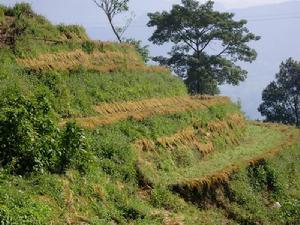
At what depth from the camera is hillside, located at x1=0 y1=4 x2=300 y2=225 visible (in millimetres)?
12594

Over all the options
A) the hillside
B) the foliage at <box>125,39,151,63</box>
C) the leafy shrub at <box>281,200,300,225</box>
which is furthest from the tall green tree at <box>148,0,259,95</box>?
the leafy shrub at <box>281,200,300,225</box>

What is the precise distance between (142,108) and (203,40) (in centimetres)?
2776

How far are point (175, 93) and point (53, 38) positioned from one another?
689 cm

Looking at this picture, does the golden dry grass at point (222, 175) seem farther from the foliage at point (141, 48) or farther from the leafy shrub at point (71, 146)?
the foliage at point (141, 48)

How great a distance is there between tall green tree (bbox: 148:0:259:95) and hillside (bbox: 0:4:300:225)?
17.7 metres

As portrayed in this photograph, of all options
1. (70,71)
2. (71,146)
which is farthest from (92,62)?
(71,146)

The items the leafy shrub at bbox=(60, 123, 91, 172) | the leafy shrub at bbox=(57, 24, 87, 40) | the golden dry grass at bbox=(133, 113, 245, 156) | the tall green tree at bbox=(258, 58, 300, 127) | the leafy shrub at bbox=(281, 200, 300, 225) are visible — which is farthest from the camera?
the tall green tree at bbox=(258, 58, 300, 127)

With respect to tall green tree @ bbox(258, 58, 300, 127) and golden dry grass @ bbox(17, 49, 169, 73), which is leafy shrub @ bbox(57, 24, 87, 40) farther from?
tall green tree @ bbox(258, 58, 300, 127)

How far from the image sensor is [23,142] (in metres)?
12.6

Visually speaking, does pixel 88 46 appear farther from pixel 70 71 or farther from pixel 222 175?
pixel 222 175

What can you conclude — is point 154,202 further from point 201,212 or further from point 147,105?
point 147,105

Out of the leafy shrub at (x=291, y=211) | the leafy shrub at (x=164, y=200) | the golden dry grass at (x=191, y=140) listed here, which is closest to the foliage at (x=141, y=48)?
the golden dry grass at (x=191, y=140)

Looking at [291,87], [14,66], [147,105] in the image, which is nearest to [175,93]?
[147,105]

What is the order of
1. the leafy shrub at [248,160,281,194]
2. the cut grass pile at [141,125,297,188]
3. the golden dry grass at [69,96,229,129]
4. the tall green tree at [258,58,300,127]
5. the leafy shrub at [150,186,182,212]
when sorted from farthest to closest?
the tall green tree at [258,58,300,127] < the leafy shrub at [248,160,281,194] < the golden dry grass at [69,96,229,129] < the cut grass pile at [141,125,297,188] < the leafy shrub at [150,186,182,212]
